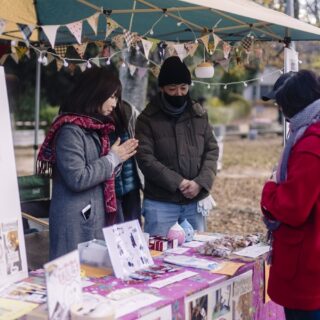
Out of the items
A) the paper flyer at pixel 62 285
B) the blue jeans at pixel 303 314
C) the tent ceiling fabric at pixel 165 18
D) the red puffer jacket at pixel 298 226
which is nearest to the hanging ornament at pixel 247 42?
the tent ceiling fabric at pixel 165 18

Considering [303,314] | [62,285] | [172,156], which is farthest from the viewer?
[172,156]

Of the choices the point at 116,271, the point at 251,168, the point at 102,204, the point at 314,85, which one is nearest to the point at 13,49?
the point at 102,204

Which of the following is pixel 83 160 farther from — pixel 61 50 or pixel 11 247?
pixel 61 50

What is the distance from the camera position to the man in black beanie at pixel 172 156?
3.79 m

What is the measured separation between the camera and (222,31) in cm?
489

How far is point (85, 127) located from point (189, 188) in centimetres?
104

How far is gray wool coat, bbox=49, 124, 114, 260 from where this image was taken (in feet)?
9.63

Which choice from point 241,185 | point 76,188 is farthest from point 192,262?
point 241,185

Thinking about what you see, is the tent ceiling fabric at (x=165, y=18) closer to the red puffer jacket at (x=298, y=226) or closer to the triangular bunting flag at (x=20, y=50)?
the triangular bunting flag at (x=20, y=50)

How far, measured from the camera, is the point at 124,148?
3.15 metres

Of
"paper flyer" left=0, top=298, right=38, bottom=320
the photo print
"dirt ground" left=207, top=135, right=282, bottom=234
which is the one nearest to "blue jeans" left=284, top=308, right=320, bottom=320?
the photo print

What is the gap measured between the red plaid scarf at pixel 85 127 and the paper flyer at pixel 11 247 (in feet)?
2.02

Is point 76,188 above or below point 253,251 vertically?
above

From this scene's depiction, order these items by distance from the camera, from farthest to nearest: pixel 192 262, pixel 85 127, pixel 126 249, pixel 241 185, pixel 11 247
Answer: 1. pixel 241 185
2. pixel 85 127
3. pixel 192 262
4. pixel 126 249
5. pixel 11 247
